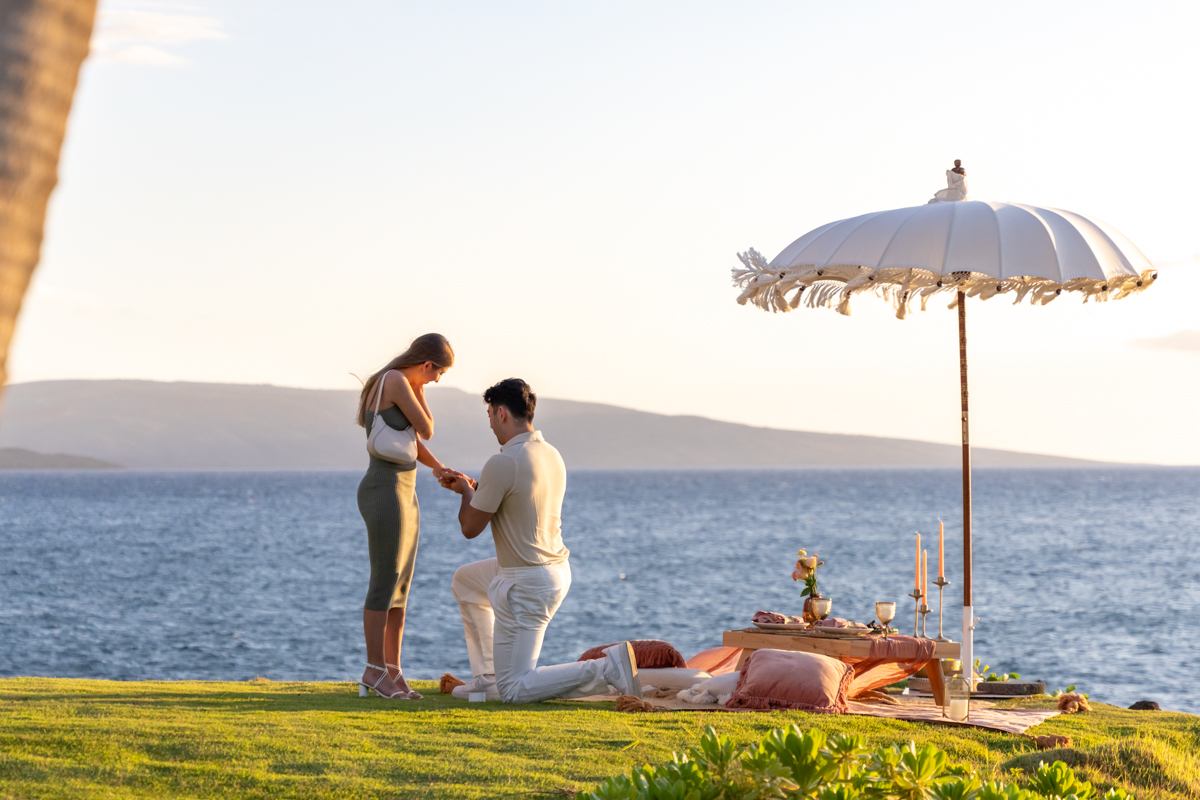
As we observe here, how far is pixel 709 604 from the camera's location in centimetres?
3828

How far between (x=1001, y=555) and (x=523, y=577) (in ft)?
177

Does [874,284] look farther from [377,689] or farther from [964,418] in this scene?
[377,689]

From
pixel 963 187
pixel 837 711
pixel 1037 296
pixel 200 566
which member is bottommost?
pixel 200 566

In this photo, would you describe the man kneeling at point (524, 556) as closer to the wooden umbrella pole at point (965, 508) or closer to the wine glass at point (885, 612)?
the wine glass at point (885, 612)

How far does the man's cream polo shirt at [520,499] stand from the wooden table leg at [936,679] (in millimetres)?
2586

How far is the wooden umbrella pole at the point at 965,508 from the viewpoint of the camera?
7219mm

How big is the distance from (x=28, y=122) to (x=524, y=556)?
444cm

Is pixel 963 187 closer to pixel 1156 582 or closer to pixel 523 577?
pixel 523 577

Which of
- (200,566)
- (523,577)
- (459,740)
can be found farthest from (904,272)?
(200,566)

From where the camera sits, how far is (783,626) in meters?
7.45

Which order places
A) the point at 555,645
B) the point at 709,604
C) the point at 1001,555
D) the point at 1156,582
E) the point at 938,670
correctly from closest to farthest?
the point at 938,670 < the point at 555,645 < the point at 709,604 < the point at 1156,582 < the point at 1001,555

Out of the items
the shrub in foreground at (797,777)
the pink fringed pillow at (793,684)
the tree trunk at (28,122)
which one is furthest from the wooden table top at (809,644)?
the tree trunk at (28,122)

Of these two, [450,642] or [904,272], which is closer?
[904,272]

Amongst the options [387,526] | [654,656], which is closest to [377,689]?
[387,526]
